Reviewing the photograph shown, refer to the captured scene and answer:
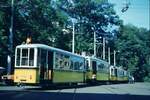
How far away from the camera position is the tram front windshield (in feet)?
84.1

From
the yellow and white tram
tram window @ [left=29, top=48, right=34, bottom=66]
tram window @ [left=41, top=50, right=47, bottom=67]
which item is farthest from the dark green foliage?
tram window @ [left=29, top=48, right=34, bottom=66]

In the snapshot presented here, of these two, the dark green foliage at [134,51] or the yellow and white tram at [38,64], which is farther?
the dark green foliage at [134,51]

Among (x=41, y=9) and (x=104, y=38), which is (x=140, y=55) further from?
(x=41, y=9)

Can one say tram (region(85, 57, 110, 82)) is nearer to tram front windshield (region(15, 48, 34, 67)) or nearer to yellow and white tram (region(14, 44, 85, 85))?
yellow and white tram (region(14, 44, 85, 85))

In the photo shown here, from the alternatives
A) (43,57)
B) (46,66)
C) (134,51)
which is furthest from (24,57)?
(134,51)

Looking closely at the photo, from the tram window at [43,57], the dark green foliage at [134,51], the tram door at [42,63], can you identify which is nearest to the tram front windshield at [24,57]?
the tram door at [42,63]

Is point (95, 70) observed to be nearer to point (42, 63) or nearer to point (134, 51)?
point (42, 63)

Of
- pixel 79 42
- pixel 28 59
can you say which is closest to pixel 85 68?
pixel 28 59

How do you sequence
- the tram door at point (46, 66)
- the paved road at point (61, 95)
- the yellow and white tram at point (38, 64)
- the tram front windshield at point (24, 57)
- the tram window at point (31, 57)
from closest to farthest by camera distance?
the paved road at point (61, 95) → the yellow and white tram at point (38, 64) → the tram window at point (31, 57) → the tram front windshield at point (24, 57) → the tram door at point (46, 66)

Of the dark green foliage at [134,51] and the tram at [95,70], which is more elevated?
the dark green foliage at [134,51]

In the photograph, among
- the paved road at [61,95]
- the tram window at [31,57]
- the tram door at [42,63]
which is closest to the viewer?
the paved road at [61,95]

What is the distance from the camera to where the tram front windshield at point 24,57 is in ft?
84.1

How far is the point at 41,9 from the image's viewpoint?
48.1m

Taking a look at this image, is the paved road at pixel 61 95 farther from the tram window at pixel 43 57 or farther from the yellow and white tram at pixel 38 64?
the tram window at pixel 43 57
